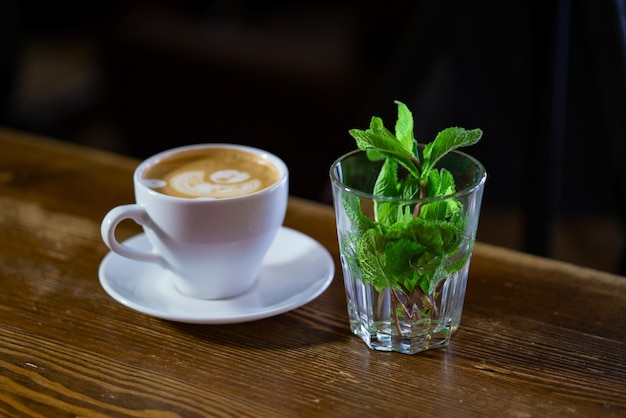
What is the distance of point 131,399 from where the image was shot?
628 millimetres

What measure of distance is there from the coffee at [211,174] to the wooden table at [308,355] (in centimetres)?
12

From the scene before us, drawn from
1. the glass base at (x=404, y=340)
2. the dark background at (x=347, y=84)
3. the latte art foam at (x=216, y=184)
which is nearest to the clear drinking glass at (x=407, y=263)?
the glass base at (x=404, y=340)

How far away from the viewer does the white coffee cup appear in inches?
28.4

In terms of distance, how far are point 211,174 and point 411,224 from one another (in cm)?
27

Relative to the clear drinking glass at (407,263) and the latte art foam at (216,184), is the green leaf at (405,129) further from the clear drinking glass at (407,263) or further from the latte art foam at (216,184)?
the latte art foam at (216,184)

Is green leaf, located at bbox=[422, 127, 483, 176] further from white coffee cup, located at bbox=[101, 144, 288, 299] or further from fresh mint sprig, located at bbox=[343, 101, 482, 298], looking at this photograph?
white coffee cup, located at bbox=[101, 144, 288, 299]

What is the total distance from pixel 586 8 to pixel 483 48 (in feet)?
1.24

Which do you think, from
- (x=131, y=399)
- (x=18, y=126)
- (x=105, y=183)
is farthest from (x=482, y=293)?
(x=18, y=126)

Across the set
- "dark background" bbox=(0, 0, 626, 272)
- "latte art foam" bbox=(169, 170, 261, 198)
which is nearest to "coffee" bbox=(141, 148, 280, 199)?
"latte art foam" bbox=(169, 170, 261, 198)

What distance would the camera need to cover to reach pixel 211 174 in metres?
0.81

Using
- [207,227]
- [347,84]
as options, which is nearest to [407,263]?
[207,227]

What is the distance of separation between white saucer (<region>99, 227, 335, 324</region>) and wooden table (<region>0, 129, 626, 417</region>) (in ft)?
0.06

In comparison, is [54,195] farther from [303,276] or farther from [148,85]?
[148,85]

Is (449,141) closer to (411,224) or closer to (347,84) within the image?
(411,224)
